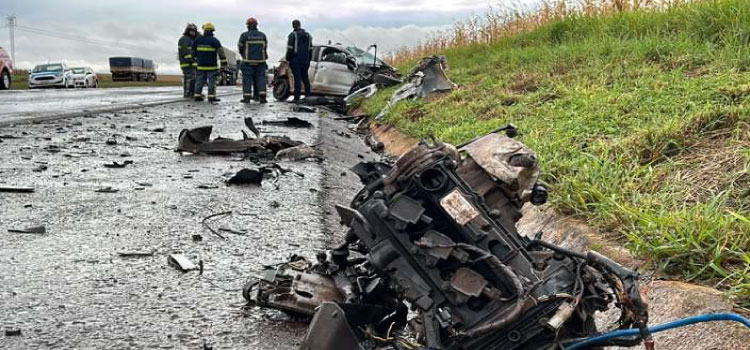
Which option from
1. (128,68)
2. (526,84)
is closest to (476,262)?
(526,84)

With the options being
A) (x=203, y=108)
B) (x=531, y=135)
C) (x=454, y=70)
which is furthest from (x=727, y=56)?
(x=203, y=108)

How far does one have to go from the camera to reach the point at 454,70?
12.8m

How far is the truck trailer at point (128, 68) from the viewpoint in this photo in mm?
53594

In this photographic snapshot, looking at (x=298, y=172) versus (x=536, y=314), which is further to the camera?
(x=298, y=172)

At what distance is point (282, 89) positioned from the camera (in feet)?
59.1

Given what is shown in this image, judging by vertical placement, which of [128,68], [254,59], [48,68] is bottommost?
[254,59]

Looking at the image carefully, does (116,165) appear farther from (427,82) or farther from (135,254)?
(427,82)

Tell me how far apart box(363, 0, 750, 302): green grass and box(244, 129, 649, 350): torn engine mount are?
0.62 m

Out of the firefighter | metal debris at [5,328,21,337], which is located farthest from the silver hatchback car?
metal debris at [5,328,21,337]

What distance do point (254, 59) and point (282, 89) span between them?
5.80 feet

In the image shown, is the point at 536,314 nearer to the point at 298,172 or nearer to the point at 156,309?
the point at 156,309

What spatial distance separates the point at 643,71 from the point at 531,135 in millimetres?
1964

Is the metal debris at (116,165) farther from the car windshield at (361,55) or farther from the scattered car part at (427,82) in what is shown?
the car windshield at (361,55)

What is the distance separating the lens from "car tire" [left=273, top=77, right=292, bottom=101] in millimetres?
17906
